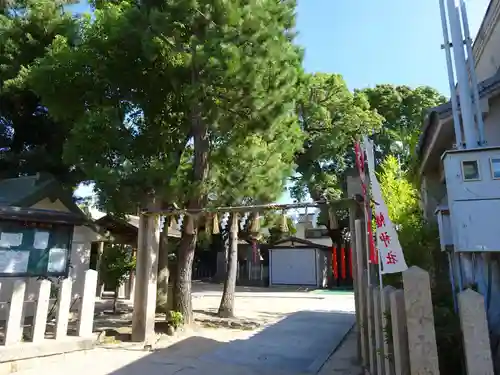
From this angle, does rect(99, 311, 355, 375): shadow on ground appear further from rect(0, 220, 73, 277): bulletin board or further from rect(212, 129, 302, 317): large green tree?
rect(0, 220, 73, 277): bulletin board

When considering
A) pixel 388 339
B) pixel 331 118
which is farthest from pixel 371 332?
pixel 331 118

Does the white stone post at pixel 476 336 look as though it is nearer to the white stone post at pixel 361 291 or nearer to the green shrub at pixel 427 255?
the green shrub at pixel 427 255

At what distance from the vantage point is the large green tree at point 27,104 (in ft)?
45.2

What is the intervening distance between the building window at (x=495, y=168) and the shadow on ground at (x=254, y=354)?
4124 millimetres

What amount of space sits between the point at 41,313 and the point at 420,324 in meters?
6.13

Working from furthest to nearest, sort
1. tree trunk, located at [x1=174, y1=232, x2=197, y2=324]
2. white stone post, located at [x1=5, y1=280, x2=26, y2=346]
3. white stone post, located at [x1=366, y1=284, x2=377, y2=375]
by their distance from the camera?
tree trunk, located at [x1=174, y1=232, x2=197, y2=324], white stone post, located at [x1=5, y1=280, x2=26, y2=346], white stone post, located at [x1=366, y1=284, x2=377, y2=375]

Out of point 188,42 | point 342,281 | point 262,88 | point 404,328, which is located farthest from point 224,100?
point 342,281

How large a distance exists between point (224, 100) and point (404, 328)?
613 centimetres

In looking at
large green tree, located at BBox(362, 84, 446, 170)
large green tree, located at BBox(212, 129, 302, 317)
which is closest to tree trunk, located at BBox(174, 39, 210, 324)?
large green tree, located at BBox(212, 129, 302, 317)

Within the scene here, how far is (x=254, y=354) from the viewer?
7.55 meters

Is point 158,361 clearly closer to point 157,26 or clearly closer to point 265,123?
point 265,123

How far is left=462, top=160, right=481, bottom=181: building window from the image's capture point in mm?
4678

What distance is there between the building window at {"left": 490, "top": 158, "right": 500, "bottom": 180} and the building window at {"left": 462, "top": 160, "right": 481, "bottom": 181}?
15 cm

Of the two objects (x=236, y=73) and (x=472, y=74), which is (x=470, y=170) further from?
(x=236, y=73)
